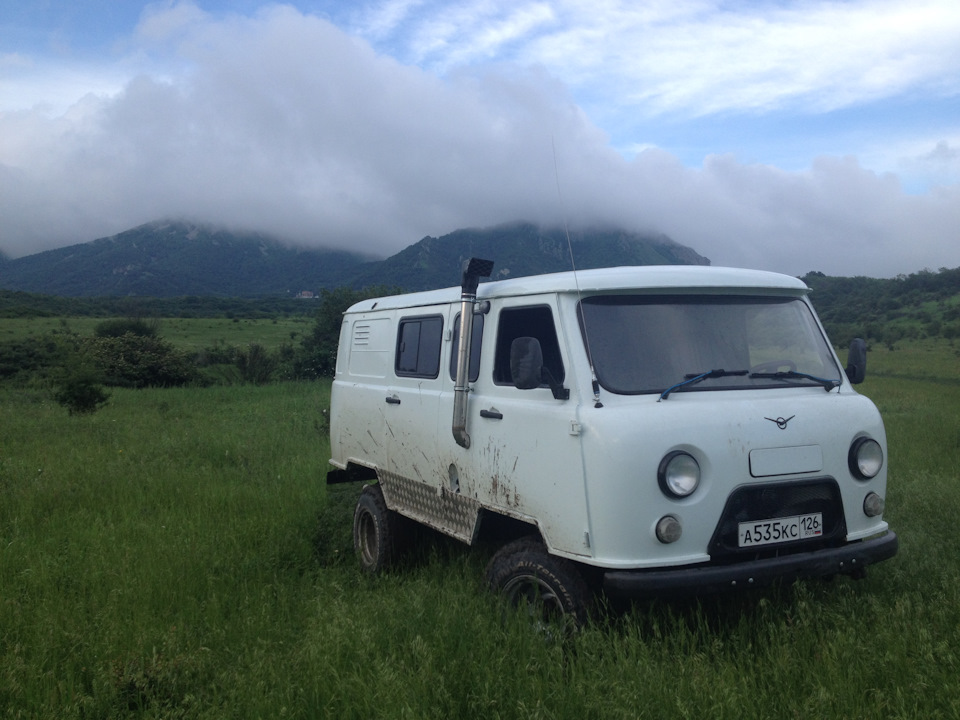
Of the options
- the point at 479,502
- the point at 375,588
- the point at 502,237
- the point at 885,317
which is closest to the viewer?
the point at 479,502

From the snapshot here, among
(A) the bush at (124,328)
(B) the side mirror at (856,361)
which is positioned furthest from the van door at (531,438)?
(A) the bush at (124,328)

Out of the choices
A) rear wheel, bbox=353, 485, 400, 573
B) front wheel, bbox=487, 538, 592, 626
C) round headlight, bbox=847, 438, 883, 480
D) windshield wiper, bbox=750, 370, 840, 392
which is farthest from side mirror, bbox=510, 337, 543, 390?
rear wheel, bbox=353, 485, 400, 573

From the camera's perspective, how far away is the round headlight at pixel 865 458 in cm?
427

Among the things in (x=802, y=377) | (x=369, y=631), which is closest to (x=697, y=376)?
(x=802, y=377)

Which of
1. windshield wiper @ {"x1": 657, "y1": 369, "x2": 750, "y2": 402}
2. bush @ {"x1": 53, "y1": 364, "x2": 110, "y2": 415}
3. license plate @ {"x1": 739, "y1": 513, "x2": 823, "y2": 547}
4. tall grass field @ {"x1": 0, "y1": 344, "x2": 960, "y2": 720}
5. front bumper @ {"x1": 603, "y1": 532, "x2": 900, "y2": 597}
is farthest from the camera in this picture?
bush @ {"x1": 53, "y1": 364, "x2": 110, "y2": 415}

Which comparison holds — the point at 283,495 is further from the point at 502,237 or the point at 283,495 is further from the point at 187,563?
the point at 502,237

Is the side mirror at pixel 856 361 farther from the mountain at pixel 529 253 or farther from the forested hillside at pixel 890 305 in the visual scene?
the forested hillside at pixel 890 305

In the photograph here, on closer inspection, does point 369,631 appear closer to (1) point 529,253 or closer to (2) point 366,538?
(2) point 366,538

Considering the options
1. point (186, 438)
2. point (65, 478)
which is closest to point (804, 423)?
point (65, 478)

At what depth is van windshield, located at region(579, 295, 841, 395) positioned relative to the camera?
13.8 ft

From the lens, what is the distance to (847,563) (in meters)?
4.11

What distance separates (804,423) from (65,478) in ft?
29.4

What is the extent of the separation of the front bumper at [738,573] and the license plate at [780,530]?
0.09 m

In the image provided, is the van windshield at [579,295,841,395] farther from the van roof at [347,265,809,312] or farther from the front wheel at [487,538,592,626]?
the front wheel at [487,538,592,626]
